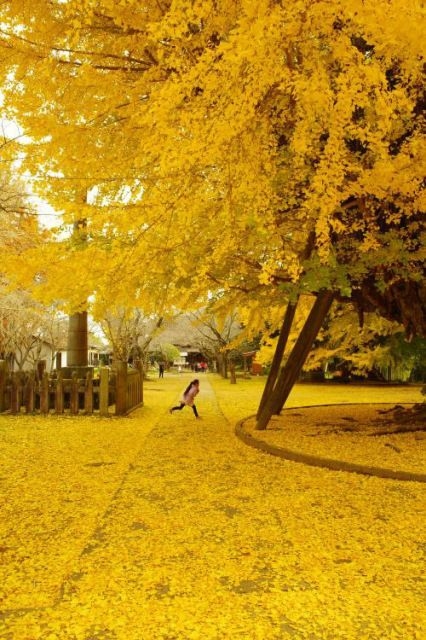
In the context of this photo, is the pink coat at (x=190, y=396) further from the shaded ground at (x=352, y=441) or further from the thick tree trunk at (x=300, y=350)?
the thick tree trunk at (x=300, y=350)

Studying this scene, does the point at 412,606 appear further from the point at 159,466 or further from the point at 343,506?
the point at 159,466

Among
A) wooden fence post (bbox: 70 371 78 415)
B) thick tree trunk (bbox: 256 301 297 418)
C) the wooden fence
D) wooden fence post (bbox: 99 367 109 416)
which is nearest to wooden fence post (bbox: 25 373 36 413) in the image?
the wooden fence

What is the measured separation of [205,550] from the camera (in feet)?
13.8

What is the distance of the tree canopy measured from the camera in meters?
4.76

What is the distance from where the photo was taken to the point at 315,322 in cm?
1030

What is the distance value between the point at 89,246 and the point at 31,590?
553cm

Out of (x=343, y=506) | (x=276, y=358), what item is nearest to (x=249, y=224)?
(x=343, y=506)

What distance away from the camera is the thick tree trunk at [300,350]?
10148mm

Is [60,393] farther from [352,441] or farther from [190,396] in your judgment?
[352,441]

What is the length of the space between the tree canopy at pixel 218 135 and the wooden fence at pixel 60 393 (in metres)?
4.07

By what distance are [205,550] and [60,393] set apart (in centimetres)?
983

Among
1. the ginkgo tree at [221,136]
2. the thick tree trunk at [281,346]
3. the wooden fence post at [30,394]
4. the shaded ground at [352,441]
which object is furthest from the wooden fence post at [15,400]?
the thick tree trunk at [281,346]

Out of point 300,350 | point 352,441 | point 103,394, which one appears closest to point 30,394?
point 103,394

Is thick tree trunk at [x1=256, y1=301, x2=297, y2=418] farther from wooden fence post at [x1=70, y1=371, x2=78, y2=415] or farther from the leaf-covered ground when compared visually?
wooden fence post at [x1=70, y1=371, x2=78, y2=415]
